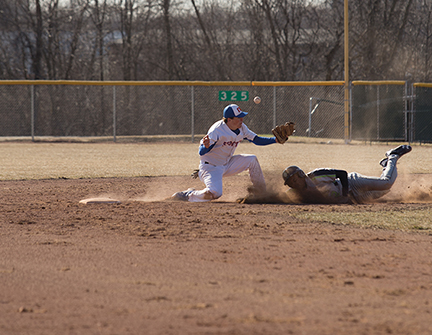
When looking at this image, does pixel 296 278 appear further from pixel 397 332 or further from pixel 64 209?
pixel 64 209

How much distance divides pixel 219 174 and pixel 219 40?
1056 inches

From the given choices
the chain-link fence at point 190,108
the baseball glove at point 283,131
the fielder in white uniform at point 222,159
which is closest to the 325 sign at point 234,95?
the chain-link fence at point 190,108

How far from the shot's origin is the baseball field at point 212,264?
287cm

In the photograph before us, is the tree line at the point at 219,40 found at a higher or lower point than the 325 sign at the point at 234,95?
higher

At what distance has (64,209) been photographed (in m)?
6.84

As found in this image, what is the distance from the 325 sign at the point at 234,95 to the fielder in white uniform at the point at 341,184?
1406 cm

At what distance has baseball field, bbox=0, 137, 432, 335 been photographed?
287 cm

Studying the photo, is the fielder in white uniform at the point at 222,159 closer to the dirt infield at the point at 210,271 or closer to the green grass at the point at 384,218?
the dirt infield at the point at 210,271

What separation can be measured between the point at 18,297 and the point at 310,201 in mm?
4726

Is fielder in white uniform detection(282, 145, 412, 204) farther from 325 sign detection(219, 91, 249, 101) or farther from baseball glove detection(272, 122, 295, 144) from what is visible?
325 sign detection(219, 91, 249, 101)

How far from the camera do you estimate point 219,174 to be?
24.4 ft

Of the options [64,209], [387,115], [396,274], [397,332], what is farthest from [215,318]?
[387,115]

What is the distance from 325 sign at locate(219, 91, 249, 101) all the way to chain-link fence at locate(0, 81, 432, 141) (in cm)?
4

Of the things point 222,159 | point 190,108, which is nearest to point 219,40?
point 190,108
